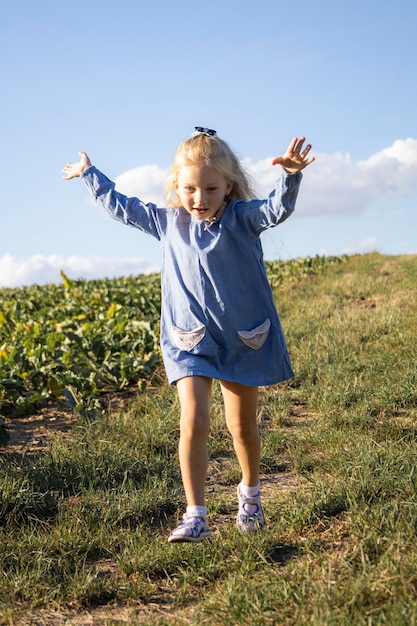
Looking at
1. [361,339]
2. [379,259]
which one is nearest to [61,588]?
[361,339]

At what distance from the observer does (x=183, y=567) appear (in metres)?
3.53

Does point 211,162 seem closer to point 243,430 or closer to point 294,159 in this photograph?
point 294,159

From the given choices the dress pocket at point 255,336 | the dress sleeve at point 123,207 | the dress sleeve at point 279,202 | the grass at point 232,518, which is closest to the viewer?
the grass at point 232,518

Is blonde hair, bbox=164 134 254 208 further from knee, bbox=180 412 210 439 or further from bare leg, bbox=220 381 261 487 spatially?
knee, bbox=180 412 210 439

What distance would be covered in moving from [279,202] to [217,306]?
1.95 ft

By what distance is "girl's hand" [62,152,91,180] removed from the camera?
4527 millimetres

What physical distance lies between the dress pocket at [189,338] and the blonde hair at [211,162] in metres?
0.67

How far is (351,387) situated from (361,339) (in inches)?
68.8

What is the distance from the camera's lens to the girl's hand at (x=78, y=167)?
14.9 feet

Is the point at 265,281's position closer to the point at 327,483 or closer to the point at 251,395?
the point at 251,395

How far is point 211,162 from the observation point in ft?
12.5

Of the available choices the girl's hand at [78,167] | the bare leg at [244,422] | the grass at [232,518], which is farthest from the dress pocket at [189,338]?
the girl's hand at [78,167]

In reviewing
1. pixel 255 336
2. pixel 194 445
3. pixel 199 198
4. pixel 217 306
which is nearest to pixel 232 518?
pixel 194 445

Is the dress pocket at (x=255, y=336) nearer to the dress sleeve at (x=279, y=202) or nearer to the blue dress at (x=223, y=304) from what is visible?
the blue dress at (x=223, y=304)
